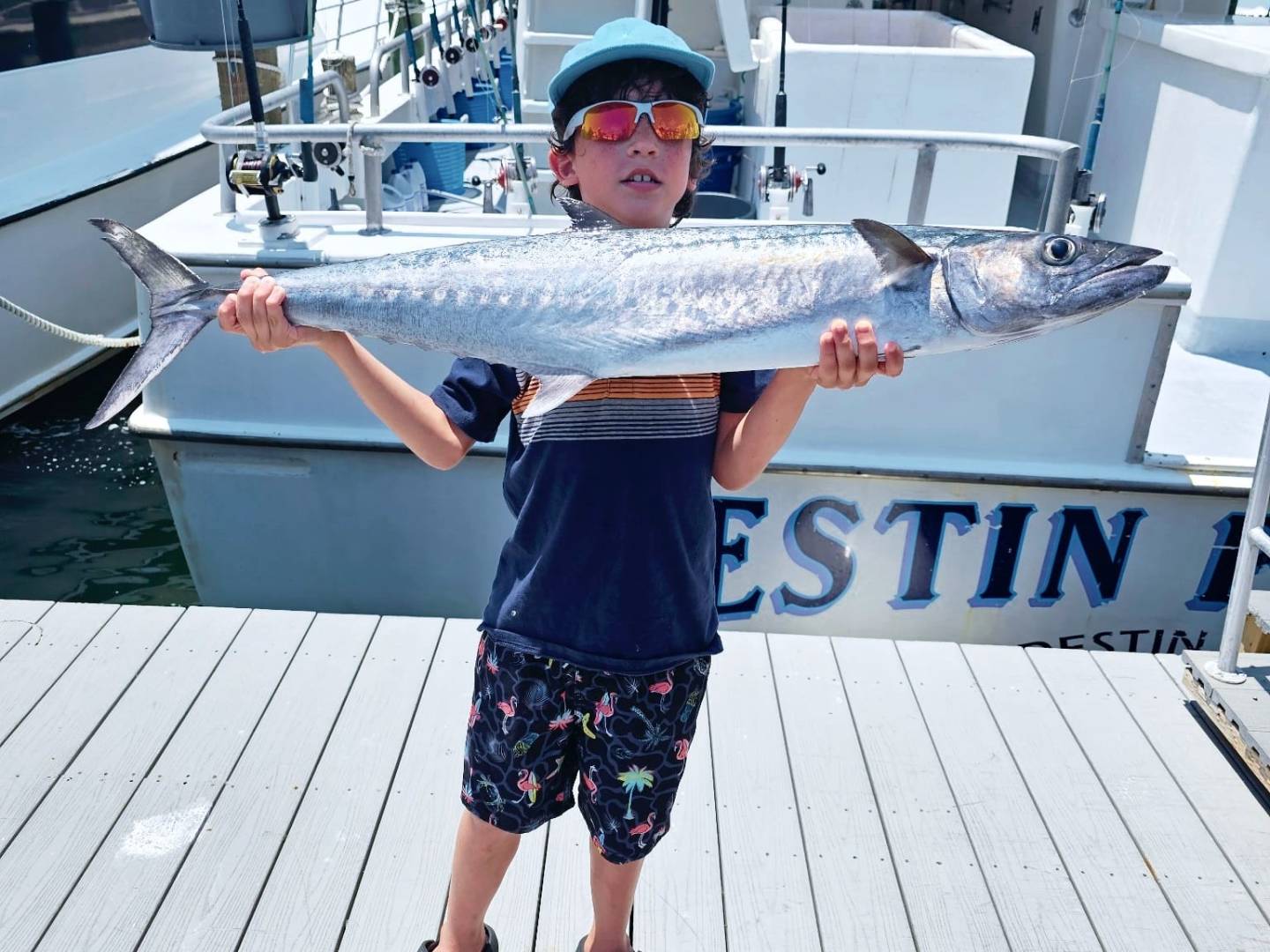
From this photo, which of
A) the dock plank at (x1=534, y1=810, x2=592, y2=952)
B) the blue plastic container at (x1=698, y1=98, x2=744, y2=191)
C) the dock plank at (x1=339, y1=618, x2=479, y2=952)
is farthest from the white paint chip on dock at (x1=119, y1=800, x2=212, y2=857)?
the blue plastic container at (x1=698, y1=98, x2=744, y2=191)

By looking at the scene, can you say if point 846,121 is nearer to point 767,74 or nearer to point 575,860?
point 767,74

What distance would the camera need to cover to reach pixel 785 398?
175 cm

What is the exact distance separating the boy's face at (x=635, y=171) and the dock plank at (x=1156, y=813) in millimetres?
1897

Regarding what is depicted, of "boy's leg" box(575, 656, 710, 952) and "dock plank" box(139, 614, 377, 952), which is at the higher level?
"boy's leg" box(575, 656, 710, 952)

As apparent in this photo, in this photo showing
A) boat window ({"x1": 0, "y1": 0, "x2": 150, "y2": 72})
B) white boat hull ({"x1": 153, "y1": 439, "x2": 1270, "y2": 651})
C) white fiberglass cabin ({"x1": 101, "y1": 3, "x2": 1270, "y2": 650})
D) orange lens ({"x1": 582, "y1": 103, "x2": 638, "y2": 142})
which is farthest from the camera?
boat window ({"x1": 0, "y1": 0, "x2": 150, "y2": 72})

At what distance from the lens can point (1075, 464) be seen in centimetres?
367

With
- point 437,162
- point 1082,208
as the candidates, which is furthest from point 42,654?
point 437,162

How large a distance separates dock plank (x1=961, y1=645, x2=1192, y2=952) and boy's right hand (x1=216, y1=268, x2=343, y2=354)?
2029 millimetres

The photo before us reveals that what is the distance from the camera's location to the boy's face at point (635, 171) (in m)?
1.71

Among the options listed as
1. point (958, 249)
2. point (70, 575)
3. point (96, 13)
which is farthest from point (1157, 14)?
point (96, 13)

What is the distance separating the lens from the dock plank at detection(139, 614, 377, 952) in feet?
7.12

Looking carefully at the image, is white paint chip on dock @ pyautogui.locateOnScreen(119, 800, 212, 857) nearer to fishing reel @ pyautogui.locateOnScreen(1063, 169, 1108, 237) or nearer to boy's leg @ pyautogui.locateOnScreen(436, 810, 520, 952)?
boy's leg @ pyautogui.locateOnScreen(436, 810, 520, 952)

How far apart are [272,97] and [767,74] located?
239 centimetres

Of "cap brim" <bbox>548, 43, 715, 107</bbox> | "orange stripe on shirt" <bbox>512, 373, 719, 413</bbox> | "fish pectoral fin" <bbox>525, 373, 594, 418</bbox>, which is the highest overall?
"cap brim" <bbox>548, 43, 715, 107</bbox>
